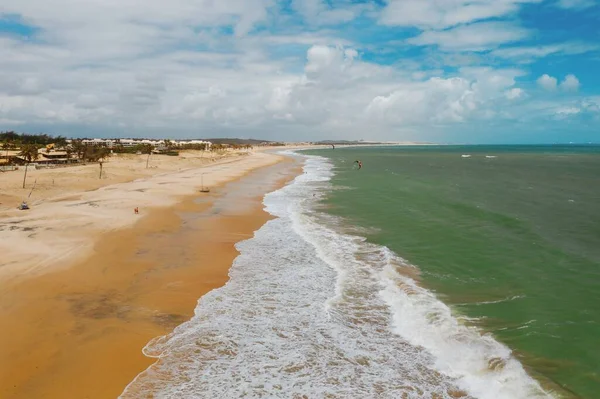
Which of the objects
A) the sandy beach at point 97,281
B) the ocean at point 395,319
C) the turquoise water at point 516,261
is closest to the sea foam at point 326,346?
the ocean at point 395,319

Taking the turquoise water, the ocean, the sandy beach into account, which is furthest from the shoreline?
the turquoise water

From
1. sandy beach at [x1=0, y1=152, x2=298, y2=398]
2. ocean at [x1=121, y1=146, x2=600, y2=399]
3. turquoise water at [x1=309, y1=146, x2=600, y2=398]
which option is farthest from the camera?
turquoise water at [x1=309, y1=146, x2=600, y2=398]

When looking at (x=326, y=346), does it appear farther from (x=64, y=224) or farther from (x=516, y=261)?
(x=64, y=224)

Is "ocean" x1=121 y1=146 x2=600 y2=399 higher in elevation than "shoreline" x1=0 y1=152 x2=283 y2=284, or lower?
lower

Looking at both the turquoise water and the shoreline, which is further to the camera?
the shoreline

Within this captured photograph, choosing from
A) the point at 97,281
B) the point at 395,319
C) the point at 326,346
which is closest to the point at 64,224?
the point at 97,281

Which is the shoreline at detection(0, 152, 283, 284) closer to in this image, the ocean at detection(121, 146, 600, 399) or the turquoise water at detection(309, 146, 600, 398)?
the ocean at detection(121, 146, 600, 399)
